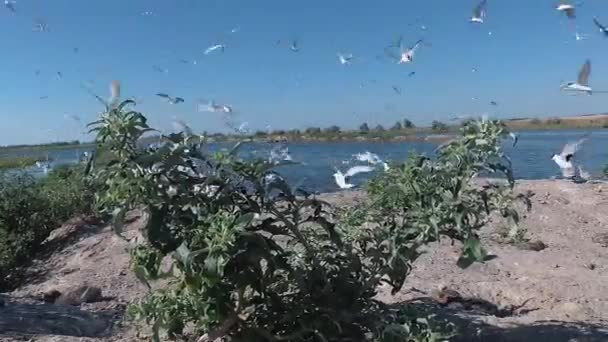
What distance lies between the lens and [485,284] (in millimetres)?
5199

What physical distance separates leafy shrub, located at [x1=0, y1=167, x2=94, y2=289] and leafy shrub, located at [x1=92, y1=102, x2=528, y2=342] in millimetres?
5516

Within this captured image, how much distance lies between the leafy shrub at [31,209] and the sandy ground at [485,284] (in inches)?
10.7

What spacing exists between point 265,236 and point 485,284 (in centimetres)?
313

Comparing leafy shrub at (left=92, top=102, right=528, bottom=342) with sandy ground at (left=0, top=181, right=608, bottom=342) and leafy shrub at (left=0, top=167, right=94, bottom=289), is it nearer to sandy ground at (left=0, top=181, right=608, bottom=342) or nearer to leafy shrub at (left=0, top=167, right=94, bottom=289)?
sandy ground at (left=0, top=181, right=608, bottom=342)

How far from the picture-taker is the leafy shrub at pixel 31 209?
25.6ft

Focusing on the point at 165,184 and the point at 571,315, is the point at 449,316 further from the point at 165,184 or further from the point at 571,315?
the point at 165,184

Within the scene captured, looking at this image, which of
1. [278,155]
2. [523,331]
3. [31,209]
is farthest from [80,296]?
[31,209]

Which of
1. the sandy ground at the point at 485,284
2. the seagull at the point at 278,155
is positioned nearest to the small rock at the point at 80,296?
the sandy ground at the point at 485,284

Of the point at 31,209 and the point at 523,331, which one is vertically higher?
the point at 31,209

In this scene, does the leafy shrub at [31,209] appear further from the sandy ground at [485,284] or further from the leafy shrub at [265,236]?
the leafy shrub at [265,236]

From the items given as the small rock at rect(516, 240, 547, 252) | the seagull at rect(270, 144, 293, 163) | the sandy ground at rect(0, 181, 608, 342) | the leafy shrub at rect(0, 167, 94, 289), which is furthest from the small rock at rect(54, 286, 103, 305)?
the small rock at rect(516, 240, 547, 252)

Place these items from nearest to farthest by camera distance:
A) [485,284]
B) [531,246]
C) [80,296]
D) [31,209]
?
1. [80,296]
2. [485,284]
3. [531,246]
4. [31,209]

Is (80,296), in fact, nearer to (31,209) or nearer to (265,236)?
(265,236)

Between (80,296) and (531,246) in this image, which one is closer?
(80,296)
